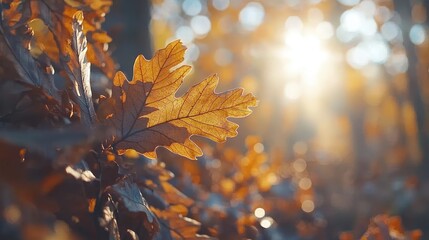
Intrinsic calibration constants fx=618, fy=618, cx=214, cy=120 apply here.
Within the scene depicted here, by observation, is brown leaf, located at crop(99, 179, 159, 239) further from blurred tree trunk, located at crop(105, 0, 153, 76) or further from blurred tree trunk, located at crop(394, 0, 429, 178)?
blurred tree trunk, located at crop(394, 0, 429, 178)

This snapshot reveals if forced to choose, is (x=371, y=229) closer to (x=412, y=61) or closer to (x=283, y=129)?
(x=412, y=61)

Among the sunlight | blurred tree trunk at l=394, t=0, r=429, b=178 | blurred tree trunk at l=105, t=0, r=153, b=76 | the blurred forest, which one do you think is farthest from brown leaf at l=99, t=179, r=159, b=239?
the sunlight

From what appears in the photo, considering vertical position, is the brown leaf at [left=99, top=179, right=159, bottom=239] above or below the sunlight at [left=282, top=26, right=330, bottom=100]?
above

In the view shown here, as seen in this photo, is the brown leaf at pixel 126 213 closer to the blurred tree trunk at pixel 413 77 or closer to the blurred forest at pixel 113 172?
the blurred forest at pixel 113 172

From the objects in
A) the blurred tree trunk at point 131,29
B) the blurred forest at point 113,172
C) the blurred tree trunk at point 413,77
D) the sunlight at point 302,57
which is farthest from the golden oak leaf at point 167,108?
the sunlight at point 302,57

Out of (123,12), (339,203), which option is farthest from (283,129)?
(123,12)

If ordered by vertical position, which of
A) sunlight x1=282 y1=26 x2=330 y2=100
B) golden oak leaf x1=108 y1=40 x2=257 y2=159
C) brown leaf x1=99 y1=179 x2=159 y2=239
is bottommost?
sunlight x1=282 y1=26 x2=330 y2=100

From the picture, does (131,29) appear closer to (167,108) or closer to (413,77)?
(167,108)
